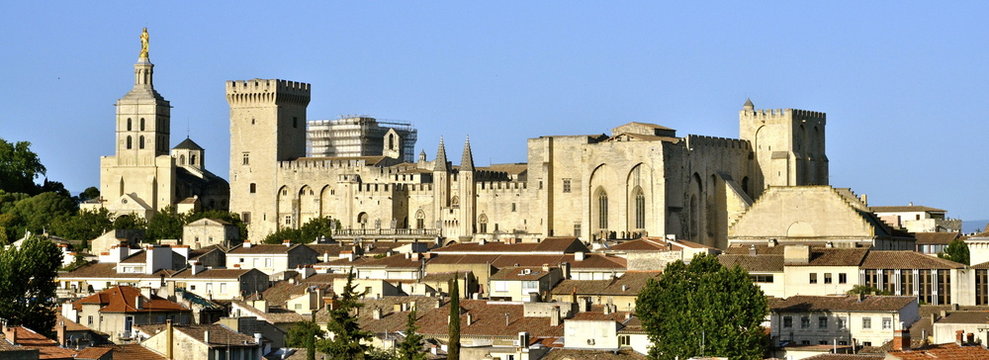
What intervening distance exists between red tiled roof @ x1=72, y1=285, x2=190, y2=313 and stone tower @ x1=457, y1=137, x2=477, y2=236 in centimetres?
5559

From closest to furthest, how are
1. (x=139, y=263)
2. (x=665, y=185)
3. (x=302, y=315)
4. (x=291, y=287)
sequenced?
(x=302, y=315) → (x=291, y=287) → (x=139, y=263) → (x=665, y=185)

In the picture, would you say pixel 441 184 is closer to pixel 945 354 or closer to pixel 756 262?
pixel 756 262

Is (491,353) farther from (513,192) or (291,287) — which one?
(513,192)

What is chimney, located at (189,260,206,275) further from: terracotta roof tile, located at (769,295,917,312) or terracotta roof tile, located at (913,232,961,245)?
terracotta roof tile, located at (913,232,961,245)

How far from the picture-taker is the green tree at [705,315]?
52875mm

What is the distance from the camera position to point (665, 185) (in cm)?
11419

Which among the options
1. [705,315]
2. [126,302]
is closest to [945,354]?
[705,315]

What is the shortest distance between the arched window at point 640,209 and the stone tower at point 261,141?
22176 mm

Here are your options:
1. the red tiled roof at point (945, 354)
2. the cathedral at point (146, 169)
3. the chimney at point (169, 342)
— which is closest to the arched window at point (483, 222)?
the cathedral at point (146, 169)

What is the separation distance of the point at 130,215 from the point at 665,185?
97.9 ft

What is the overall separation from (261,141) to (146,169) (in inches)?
267

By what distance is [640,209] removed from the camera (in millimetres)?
114562

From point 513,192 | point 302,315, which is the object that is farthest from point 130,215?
point 302,315

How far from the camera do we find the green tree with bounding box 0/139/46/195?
138875 millimetres
